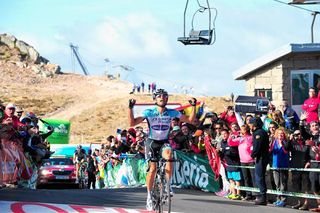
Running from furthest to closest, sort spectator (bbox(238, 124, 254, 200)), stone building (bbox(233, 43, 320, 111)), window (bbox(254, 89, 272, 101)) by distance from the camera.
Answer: window (bbox(254, 89, 272, 101)), stone building (bbox(233, 43, 320, 111)), spectator (bbox(238, 124, 254, 200))

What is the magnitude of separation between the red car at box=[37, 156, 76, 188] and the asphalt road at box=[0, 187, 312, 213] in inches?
485

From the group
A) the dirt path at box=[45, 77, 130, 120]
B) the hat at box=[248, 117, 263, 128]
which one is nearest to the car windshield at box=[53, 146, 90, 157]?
the hat at box=[248, 117, 263, 128]

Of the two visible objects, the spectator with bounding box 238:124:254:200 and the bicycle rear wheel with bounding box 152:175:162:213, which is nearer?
the bicycle rear wheel with bounding box 152:175:162:213

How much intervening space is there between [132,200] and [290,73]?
11868 mm

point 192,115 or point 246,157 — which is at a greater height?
point 192,115

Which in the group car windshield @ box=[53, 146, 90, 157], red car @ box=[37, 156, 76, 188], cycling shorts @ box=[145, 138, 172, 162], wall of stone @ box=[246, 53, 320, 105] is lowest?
red car @ box=[37, 156, 76, 188]

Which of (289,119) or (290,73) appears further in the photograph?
(290,73)

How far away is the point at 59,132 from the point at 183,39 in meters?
27.7

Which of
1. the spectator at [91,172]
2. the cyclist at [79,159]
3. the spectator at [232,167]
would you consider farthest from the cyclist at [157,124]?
the cyclist at [79,159]

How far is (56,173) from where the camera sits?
30.6 m

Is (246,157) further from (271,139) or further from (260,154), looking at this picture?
(260,154)

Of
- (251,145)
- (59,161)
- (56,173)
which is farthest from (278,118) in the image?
(59,161)

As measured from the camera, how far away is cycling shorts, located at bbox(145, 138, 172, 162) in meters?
13.2

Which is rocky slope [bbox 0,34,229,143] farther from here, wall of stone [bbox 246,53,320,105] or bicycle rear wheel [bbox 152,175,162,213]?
bicycle rear wheel [bbox 152,175,162,213]
